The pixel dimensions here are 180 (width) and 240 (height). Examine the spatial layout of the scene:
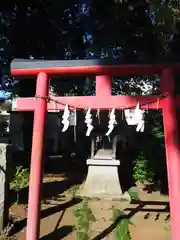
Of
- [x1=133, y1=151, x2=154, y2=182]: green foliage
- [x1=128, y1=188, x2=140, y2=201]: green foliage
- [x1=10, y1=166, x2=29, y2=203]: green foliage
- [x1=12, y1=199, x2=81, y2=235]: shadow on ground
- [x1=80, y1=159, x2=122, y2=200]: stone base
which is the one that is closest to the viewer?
[x1=12, y1=199, x2=81, y2=235]: shadow on ground

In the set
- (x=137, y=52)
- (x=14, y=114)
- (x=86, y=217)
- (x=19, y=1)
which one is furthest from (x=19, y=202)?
(x=14, y=114)

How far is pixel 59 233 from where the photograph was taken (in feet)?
18.0

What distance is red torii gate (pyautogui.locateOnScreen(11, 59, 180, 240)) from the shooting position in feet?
13.9

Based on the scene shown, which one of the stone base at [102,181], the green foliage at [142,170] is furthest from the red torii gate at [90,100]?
the green foliage at [142,170]

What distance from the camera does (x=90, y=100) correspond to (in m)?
4.54

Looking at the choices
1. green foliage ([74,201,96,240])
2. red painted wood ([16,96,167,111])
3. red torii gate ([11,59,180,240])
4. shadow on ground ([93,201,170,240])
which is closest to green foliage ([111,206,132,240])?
shadow on ground ([93,201,170,240])

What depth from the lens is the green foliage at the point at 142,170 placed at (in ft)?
30.9

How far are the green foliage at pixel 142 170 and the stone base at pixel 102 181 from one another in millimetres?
1156

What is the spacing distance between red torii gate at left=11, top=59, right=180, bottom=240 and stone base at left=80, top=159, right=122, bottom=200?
13.4 feet

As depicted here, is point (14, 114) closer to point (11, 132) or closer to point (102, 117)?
point (11, 132)

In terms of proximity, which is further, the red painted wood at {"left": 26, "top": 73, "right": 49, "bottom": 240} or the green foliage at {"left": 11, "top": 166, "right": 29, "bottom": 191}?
the green foliage at {"left": 11, "top": 166, "right": 29, "bottom": 191}

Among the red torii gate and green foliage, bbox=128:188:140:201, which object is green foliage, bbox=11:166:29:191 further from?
the red torii gate

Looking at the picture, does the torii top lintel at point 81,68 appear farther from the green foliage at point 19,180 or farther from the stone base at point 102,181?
the stone base at point 102,181

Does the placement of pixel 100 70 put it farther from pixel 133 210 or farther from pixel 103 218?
pixel 133 210
